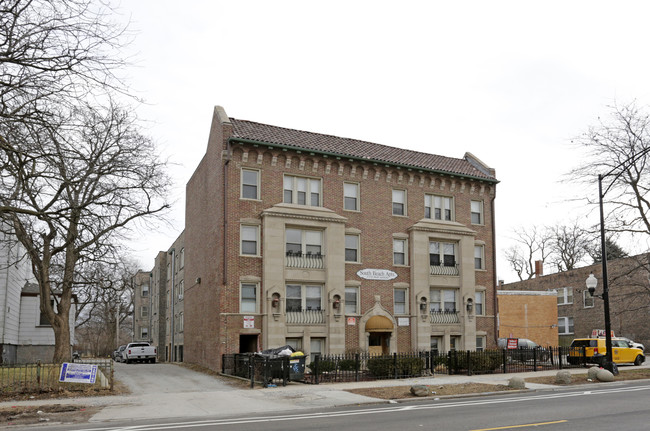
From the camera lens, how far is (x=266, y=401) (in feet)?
59.5

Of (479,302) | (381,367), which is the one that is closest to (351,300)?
(381,367)

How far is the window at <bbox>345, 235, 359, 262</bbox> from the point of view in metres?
32.3

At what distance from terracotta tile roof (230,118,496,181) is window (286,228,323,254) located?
14.4 feet

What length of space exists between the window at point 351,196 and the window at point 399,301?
5318 mm

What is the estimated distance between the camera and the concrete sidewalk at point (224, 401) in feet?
52.0

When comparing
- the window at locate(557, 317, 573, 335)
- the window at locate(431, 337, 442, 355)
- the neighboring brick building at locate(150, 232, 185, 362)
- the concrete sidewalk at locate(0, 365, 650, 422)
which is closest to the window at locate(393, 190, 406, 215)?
the window at locate(431, 337, 442, 355)

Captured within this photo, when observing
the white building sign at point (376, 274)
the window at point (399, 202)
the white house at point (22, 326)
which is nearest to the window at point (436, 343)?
the white building sign at point (376, 274)

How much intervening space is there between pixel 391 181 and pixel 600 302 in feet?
97.4

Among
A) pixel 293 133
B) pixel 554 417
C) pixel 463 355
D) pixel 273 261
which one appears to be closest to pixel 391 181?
pixel 293 133

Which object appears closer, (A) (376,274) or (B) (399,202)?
(A) (376,274)

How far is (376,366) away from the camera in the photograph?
24.5m

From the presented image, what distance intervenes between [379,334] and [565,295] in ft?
104

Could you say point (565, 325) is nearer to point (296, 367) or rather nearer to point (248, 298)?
point (248, 298)

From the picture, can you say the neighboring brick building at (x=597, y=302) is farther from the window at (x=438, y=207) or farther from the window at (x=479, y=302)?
the window at (x=438, y=207)
